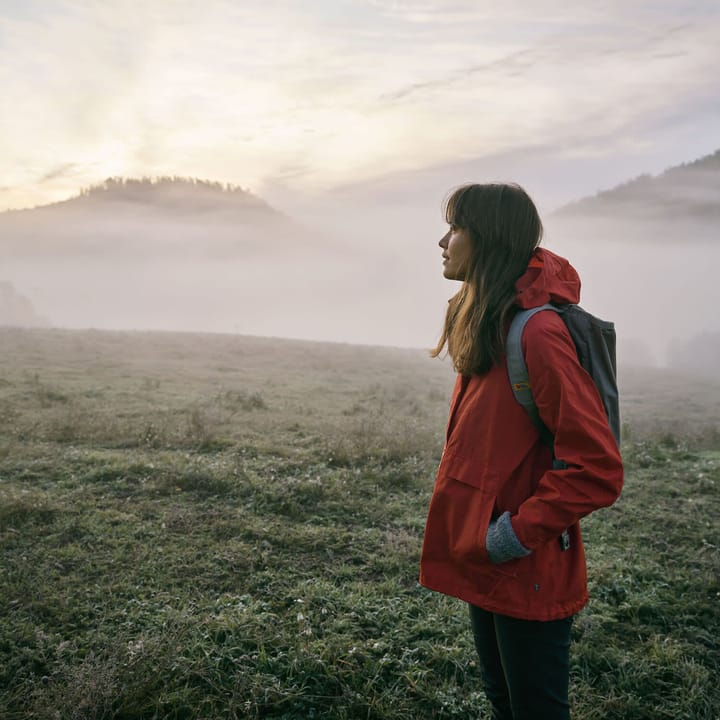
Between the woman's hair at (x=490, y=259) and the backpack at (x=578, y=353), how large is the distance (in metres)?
0.08

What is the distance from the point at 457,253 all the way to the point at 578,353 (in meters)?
0.74

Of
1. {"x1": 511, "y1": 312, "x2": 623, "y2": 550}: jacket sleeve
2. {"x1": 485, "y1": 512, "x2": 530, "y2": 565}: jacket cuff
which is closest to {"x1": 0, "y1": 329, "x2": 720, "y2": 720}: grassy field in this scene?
{"x1": 485, "y1": 512, "x2": 530, "y2": 565}: jacket cuff

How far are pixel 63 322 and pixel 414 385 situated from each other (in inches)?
8088

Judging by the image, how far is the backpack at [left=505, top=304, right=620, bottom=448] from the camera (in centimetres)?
231

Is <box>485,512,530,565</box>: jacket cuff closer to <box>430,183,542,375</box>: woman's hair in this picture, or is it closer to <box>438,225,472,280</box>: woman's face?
<box>430,183,542,375</box>: woman's hair

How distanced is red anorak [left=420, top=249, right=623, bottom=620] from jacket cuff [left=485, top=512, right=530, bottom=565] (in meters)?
0.03

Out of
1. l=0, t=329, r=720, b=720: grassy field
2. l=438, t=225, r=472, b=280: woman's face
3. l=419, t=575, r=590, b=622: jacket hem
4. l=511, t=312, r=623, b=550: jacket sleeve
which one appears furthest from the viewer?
l=0, t=329, r=720, b=720: grassy field

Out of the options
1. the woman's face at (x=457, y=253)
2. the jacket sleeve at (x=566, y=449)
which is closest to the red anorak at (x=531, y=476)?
the jacket sleeve at (x=566, y=449)

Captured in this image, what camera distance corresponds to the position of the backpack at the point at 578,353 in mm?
2314

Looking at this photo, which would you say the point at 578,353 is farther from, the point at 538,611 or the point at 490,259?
the point at 538,611

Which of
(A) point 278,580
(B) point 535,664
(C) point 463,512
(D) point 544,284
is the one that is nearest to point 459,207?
(D) point 544,284

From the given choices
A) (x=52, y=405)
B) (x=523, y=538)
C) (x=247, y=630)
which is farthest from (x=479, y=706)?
(x=52, y=405)

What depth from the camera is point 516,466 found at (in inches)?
92.4

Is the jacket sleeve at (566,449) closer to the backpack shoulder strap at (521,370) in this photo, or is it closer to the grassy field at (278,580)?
the backpack shoulder strap at (521,370)
